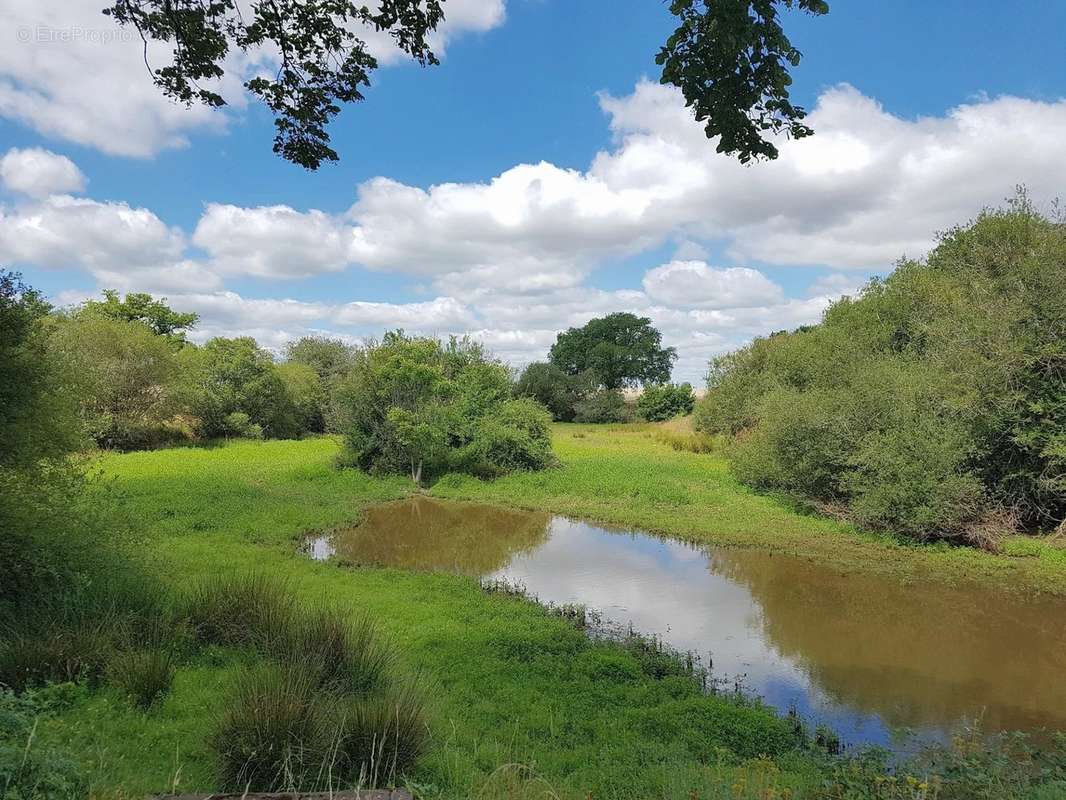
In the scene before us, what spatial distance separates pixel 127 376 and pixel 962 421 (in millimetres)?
32620

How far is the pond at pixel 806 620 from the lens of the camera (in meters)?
7.63

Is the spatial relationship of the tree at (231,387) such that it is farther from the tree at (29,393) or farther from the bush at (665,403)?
the bush at (665,403)

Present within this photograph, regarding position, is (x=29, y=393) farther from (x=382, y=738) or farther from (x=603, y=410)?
(x=603, y=410)

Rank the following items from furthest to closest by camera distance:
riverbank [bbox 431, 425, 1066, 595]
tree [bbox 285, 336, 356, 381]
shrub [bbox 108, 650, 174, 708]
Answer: tree [bbox 285, 336, 356, 381] < riverbank [bbox 431, 425, 1066, 595] < shrub [bbox 108, 650, 174, 708]

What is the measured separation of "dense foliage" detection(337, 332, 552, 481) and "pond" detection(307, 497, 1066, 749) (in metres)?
5.88

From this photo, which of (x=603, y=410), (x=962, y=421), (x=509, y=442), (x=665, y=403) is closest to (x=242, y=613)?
(x=962, y=421)

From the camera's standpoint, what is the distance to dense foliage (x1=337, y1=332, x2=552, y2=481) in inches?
862

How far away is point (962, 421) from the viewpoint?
14891mm

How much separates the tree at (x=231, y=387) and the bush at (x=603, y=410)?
2547 centimetres

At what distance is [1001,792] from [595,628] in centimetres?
645

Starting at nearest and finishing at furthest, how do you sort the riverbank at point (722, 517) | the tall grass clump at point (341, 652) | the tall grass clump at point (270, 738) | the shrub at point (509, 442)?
the tall grass clump at point (270, 738)
the tall grass clump at point (341, 652)
the riverbank at point (722, 517)
the shrub at point (509, 442)

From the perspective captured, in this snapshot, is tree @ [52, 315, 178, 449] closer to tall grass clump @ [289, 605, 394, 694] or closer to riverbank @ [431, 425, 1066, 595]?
Answer: riverbank @ [431, 425, 1066, 595]

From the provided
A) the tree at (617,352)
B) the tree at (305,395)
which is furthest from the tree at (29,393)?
the tree at (617,352)

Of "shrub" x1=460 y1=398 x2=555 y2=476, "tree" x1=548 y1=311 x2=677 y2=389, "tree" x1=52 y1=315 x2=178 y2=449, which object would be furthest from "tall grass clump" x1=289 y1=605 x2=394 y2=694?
"tree" x1=548 y1=311 x2=677 y2=389
